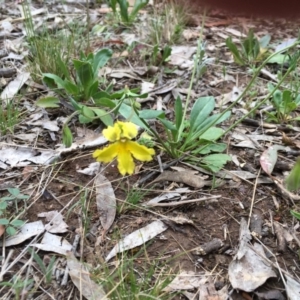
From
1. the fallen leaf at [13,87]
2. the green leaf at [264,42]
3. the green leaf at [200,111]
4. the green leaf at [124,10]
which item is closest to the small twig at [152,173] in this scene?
the green leaf at [200,111]

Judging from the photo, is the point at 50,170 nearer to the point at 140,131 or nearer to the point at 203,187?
the point at 140,131

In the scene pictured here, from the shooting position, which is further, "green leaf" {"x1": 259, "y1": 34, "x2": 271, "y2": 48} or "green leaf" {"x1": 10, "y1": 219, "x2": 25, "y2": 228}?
"green leaf" {"x1": 259, "y1": 34, "x2": 271, "y2": 48}

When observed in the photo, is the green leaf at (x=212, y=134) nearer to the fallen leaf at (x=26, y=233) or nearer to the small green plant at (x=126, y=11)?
the fallen leaf at (x=26, y=233)

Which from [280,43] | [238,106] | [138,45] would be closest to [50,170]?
[238,106]

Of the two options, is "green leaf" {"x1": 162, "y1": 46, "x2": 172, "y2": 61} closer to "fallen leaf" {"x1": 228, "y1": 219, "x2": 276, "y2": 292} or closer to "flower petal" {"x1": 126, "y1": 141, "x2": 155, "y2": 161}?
"flower petal" {"x1": 126, "y1": 141, "x2": 155, "y2": 161}

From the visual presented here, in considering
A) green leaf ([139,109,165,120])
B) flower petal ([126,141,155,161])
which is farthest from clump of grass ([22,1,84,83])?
flower petal ([126,141,155,161])
